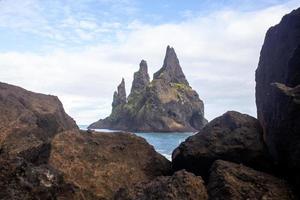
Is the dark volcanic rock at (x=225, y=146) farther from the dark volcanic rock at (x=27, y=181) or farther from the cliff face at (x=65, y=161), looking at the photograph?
the dark volcanic rock at (x=27, y=181)

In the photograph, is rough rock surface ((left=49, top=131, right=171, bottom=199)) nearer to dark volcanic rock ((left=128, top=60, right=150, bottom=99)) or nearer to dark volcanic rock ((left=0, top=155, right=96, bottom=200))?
dark volcanic rock ((left=0, top=155, right=96, bottom=200))

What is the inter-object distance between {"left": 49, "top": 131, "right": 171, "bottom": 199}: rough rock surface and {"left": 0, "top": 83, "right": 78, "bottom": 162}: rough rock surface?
651 millimetres

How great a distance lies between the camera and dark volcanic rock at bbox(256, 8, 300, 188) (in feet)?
33.5

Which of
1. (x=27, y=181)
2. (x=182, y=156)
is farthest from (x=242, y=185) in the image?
(x=27, y=181)

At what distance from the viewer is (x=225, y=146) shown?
41.6 ft

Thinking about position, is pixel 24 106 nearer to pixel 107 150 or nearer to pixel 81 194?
pixel 107 150

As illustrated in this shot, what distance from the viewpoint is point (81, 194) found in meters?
11.0

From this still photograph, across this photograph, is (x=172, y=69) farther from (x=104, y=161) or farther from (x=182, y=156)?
(x=104, y=161)

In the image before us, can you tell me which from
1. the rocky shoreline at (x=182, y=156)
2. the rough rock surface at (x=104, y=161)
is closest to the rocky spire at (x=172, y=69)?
the rocky shoreline at (x=182, y=156)

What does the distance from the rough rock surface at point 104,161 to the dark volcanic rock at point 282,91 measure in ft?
11.9

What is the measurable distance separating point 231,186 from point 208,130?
3.87 metres

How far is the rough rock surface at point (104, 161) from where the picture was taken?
12117 mm

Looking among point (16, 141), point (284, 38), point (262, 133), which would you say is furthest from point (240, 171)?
point (16, 141)

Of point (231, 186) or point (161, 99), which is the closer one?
point (231, 186)
